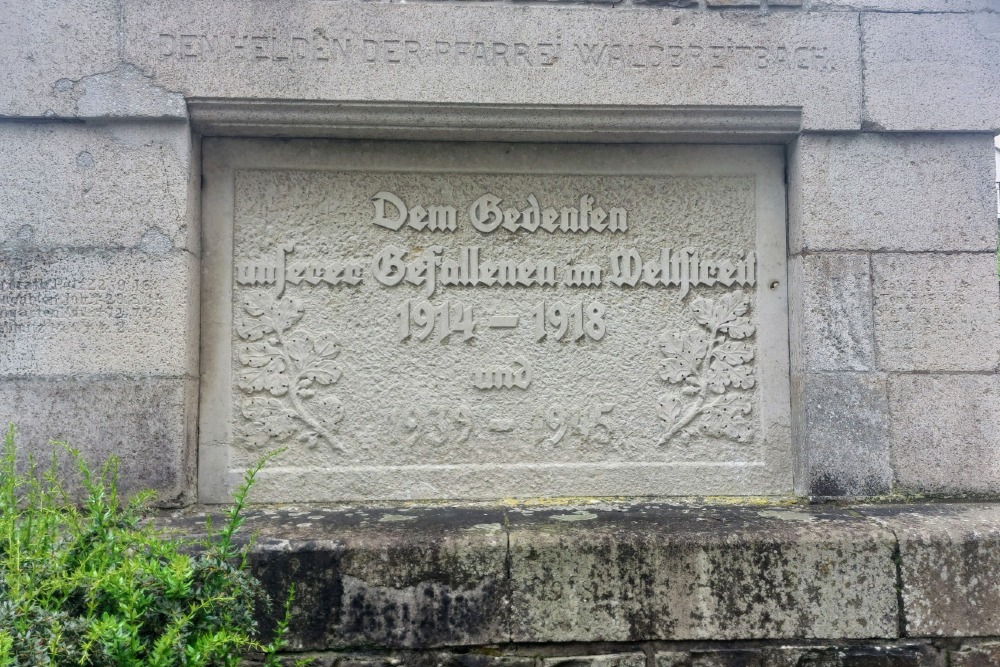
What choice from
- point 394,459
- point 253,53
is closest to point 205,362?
point 394,459

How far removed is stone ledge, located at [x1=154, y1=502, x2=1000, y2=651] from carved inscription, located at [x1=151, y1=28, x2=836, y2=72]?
1.77 m

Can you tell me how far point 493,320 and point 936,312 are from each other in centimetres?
174

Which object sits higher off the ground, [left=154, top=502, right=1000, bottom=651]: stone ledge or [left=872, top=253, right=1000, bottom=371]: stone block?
[left=872, top=253, right=1000, bottom=371]: stone block

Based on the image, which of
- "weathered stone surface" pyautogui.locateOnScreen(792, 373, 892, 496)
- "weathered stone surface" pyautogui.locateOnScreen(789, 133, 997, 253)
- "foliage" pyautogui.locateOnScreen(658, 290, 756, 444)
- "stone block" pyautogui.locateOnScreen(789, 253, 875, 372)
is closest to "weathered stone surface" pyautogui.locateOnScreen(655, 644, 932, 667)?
"weathered stone surface" pyautogui.locateOnScreen(792, 373, 892, 496)

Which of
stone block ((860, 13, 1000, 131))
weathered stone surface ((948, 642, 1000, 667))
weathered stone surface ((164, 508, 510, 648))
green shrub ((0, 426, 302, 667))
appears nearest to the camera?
green shrub ((0, 426, 302, 667))

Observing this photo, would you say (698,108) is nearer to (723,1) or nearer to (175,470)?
(723,1)

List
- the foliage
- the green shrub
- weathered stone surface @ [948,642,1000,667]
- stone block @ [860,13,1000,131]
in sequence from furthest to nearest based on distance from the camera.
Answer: the foliage < stone block @ [860,13,1000,131] < weathered stone surface @ [948,642,1000,667] < the green shrub

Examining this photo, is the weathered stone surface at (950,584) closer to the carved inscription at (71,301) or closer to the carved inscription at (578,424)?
the carved inscription at (578,424)

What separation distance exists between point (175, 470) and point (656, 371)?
74.6 inches

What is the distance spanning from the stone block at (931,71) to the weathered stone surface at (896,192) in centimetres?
7

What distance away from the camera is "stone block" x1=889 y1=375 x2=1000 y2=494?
278 centimetres

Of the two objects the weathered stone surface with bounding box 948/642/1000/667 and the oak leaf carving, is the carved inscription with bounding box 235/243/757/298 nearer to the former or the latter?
the oak leaf carving

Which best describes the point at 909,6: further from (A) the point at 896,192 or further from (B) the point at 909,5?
(A) the point at 896,192

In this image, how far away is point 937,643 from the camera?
2.42m
